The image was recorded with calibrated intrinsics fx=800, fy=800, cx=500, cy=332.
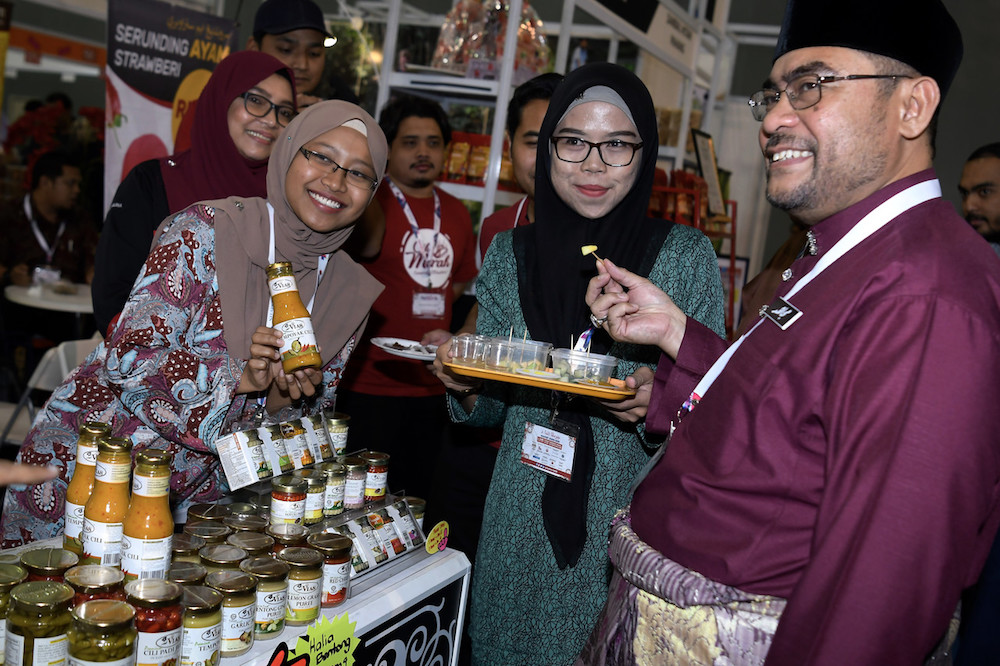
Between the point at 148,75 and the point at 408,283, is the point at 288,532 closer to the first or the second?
the point at 408,283

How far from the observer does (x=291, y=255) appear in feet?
7.56

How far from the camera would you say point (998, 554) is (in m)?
1.81

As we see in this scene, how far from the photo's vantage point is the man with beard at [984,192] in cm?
432

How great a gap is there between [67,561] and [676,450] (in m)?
1.09

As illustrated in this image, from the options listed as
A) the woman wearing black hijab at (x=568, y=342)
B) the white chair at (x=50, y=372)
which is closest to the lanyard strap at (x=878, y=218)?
the woman wearing black hijab at (x=568, y=342)

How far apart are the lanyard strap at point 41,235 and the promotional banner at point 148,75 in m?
1.90

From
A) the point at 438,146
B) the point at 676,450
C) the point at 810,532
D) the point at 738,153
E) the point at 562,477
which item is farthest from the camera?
the point at 738,153

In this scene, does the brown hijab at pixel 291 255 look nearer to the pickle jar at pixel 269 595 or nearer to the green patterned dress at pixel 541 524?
the green patterned dress at pixel 541 524

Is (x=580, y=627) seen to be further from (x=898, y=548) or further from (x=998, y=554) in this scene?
(x=898, y=548)

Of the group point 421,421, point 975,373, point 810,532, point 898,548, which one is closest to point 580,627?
point 810,532

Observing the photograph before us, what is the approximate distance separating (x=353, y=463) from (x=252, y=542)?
1.44 ft

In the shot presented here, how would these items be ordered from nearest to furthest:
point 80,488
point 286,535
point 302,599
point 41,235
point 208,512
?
1. point 80,488
2. point 302,599
3. point 286,535
4. point 208,512
5. point 41,235

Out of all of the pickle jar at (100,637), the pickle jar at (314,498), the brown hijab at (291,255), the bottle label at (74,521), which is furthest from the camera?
the brown hijab at (291,255)

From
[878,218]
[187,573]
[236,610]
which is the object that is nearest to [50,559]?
[187,573]
